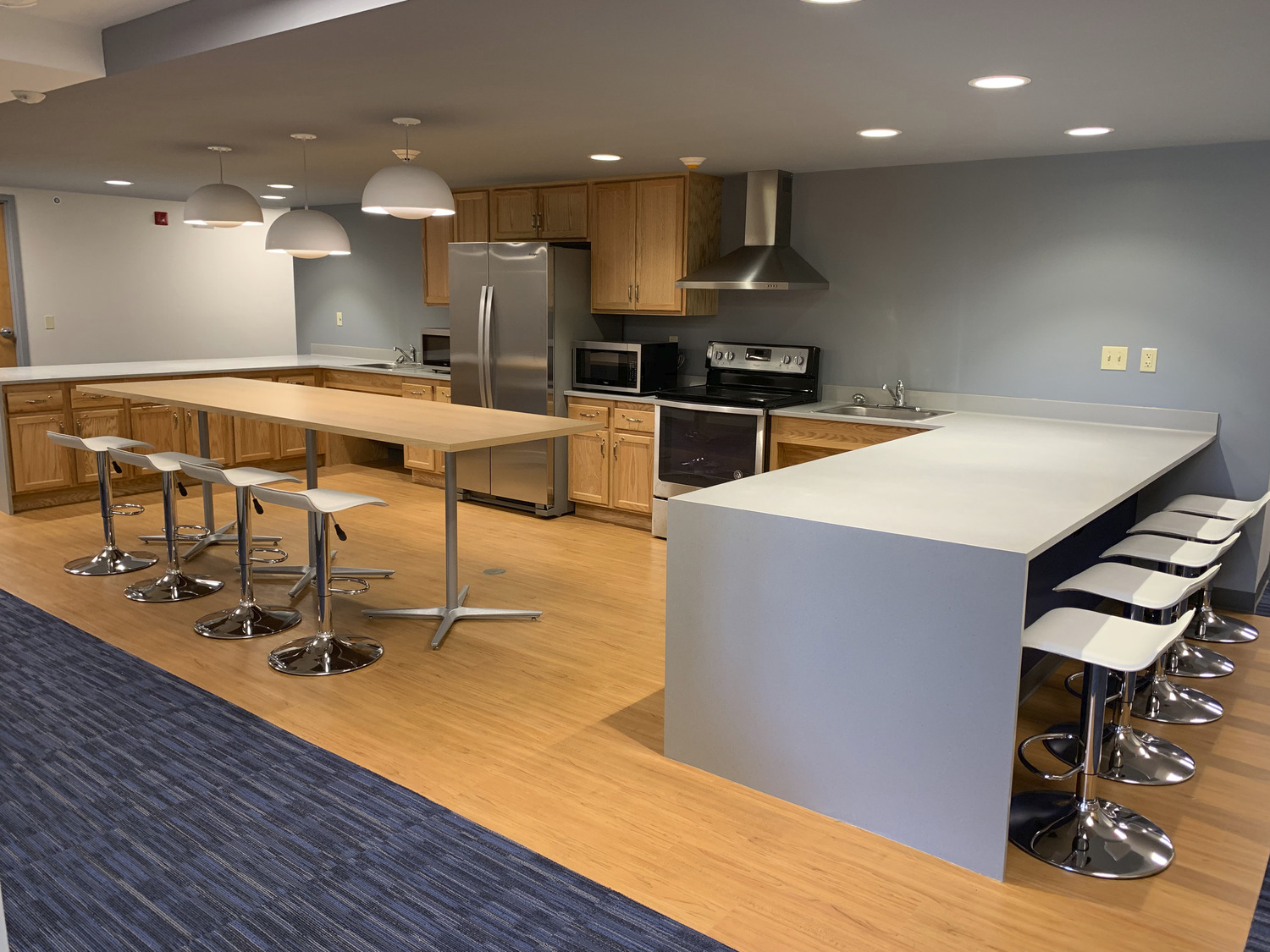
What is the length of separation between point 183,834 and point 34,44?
2.49 m

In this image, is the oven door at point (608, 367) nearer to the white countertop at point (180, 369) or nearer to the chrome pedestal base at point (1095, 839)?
the white countertop at point (180, 369)

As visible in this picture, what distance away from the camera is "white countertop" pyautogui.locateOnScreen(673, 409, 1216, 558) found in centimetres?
248

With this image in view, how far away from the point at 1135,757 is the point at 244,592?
3.44 meters

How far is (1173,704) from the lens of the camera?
3.29 meters

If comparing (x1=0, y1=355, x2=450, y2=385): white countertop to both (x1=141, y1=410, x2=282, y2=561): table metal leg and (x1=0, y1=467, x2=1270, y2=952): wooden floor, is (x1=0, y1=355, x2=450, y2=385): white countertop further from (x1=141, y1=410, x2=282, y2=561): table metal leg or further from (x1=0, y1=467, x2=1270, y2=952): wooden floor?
(x1=0, y1=467, x2=1270, y2=952): wooden floor

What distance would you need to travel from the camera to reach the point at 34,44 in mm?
2949

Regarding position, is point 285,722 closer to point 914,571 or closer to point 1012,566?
point 914,571

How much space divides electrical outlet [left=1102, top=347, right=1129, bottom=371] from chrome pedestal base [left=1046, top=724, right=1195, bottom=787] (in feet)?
6.82

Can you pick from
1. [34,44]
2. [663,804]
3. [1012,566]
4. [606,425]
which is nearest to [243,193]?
[34,44]

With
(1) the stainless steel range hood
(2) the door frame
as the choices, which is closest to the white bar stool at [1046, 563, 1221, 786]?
(1) the stainless steel range hood

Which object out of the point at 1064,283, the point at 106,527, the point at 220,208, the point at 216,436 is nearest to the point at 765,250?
the point at 1064,283

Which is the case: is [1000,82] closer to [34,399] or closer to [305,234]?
[305,234]

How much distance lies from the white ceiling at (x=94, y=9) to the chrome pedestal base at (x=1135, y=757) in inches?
144

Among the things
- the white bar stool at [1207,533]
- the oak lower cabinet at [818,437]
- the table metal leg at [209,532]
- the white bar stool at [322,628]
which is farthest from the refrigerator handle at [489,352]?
the white bar stool at [1207,533]
